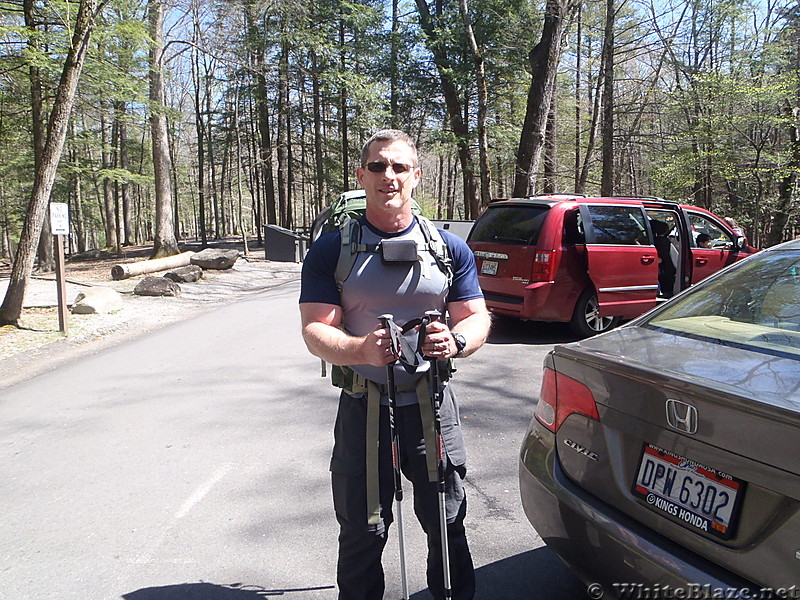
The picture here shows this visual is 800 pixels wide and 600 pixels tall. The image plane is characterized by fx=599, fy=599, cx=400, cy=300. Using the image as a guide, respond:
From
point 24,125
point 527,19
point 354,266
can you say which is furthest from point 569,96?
point 354,266

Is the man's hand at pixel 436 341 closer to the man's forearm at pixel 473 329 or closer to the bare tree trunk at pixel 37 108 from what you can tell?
the man's forearm at pixel 473 329

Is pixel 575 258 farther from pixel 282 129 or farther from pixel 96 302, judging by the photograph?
pixel 282 129

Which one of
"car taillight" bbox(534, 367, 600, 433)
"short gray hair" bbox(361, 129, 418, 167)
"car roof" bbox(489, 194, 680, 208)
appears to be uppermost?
"car roof" bbox(489, 194, 680, 208)

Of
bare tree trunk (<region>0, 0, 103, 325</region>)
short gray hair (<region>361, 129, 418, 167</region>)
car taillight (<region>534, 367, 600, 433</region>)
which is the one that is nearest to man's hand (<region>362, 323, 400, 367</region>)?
short gray hair (<region>361, 129, 418, 167</region>)

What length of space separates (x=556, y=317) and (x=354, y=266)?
588 centimetres

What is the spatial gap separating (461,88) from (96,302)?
1782cm

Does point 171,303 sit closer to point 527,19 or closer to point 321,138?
point 527,19

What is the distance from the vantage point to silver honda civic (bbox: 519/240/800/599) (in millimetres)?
1678

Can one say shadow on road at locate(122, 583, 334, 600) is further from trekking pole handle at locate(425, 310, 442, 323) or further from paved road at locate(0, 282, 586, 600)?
trekking pole handle at locate(425, 310, 442, 323)

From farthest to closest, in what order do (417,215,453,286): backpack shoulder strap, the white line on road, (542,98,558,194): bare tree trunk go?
(542,98,558,194): bare tree trunk < the white line on road < (417,215,453,286): backpack shoulder strap

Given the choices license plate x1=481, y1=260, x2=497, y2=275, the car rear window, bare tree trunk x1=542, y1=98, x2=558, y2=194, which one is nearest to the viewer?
the car rear window

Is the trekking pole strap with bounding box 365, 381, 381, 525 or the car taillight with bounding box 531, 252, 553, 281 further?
the car taillight with bounding box 531, 252, 553, 281

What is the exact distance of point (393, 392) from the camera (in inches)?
83.4

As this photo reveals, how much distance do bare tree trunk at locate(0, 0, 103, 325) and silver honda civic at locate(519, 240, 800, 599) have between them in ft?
31.5
